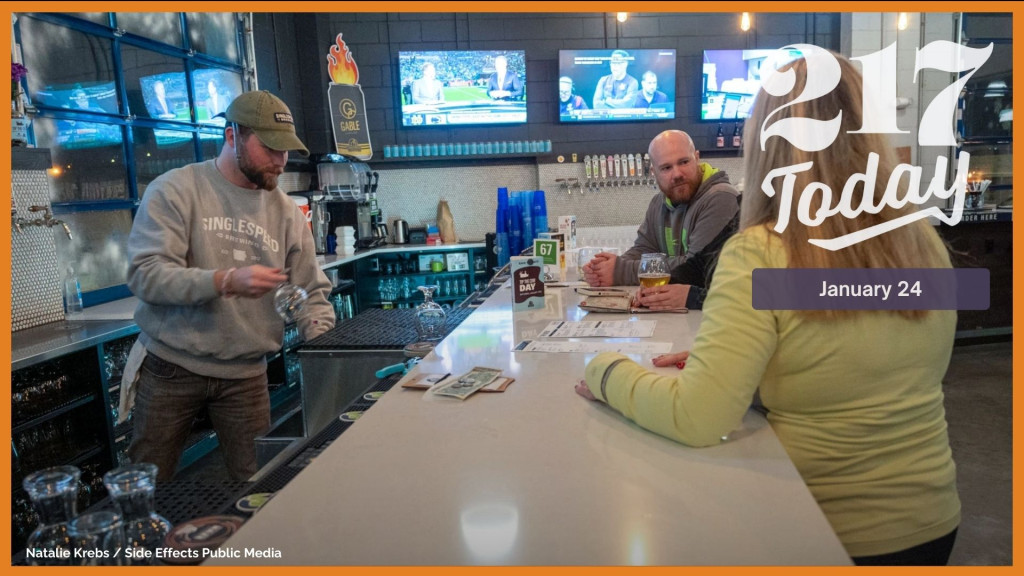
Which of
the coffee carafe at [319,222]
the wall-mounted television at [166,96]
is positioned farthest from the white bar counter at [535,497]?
the coffee carafe at [319,222]

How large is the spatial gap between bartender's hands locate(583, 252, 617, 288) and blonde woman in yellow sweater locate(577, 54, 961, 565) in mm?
1615

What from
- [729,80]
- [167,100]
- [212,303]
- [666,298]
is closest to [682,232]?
[666,298]

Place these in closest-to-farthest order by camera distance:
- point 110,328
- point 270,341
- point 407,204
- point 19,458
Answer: point 270,341 < point 19,458 < point 110,328 < point 407,204

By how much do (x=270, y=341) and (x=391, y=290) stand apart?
4.39 metres

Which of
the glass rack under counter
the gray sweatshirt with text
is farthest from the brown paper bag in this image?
the gray sweatshirt with text

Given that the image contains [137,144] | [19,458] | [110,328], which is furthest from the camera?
[137,144]

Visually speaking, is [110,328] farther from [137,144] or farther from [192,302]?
[137,144]

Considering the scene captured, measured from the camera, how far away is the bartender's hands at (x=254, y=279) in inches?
82.7

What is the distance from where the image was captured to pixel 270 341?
2.51m

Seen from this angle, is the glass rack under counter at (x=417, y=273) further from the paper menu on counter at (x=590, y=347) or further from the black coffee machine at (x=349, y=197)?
the paper menu on counter at (x=590, y=347)

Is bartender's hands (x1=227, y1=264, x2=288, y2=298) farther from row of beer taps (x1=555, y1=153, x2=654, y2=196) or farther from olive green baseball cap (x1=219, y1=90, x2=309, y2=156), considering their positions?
row of beer taps (x1=555, y1=153, x2=654, y2=196)

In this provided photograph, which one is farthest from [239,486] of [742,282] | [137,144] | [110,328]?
[137,144]

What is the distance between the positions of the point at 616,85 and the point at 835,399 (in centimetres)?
638

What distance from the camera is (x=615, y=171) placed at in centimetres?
737
